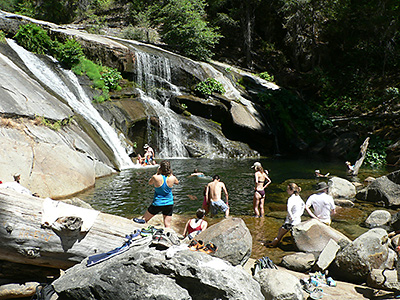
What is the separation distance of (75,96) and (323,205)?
577 inches

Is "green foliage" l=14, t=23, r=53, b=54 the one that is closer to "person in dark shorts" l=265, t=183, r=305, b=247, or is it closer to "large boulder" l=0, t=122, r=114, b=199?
"large boulder" l=0, t=122, r=114, b=199

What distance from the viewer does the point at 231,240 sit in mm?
5523

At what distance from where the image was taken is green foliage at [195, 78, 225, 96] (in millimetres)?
23967

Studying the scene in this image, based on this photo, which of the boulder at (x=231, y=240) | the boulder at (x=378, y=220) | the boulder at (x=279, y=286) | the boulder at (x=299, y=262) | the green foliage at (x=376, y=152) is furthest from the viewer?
the green foliage at (x=376, y=152)

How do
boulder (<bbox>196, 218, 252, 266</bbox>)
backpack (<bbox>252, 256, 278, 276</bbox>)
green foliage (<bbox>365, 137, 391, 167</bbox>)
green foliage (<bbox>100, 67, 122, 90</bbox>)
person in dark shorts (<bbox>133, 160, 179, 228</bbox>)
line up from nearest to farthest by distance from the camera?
boulder (<bbox>196, 218, 252, 266</bbox>) < backpack (<bbox>252, 256, 278, 276</bbox>) < person in dark shorts (<bbox>133, 160, 179, 228</bbox>) < green foliage (<bbox>100, 67, 122, 90</bbox>) < green foliage (<bbox>365, 137, 391, 167</bbox>)

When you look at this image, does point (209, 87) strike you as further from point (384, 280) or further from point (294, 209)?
point (384, 280)

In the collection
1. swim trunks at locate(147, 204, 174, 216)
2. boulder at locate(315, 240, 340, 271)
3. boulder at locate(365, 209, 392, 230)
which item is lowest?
boulder at locate(365, 209, 392, 230)

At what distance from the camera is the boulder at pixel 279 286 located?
4.54 m

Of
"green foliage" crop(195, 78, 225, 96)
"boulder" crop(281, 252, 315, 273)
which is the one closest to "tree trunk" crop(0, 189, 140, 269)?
"boulder" crop(281, 252, 315, 273)

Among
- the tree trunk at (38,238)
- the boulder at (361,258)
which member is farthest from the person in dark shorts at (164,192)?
the boulder at (361,258)

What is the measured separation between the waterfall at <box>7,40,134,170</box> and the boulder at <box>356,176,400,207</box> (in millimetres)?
10892

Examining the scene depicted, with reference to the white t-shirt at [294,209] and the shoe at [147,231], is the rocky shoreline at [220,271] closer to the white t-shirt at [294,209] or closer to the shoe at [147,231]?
the shoe at [147,231]

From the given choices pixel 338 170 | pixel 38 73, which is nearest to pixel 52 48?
pixel 38 73

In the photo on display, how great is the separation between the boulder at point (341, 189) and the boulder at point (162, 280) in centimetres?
934
